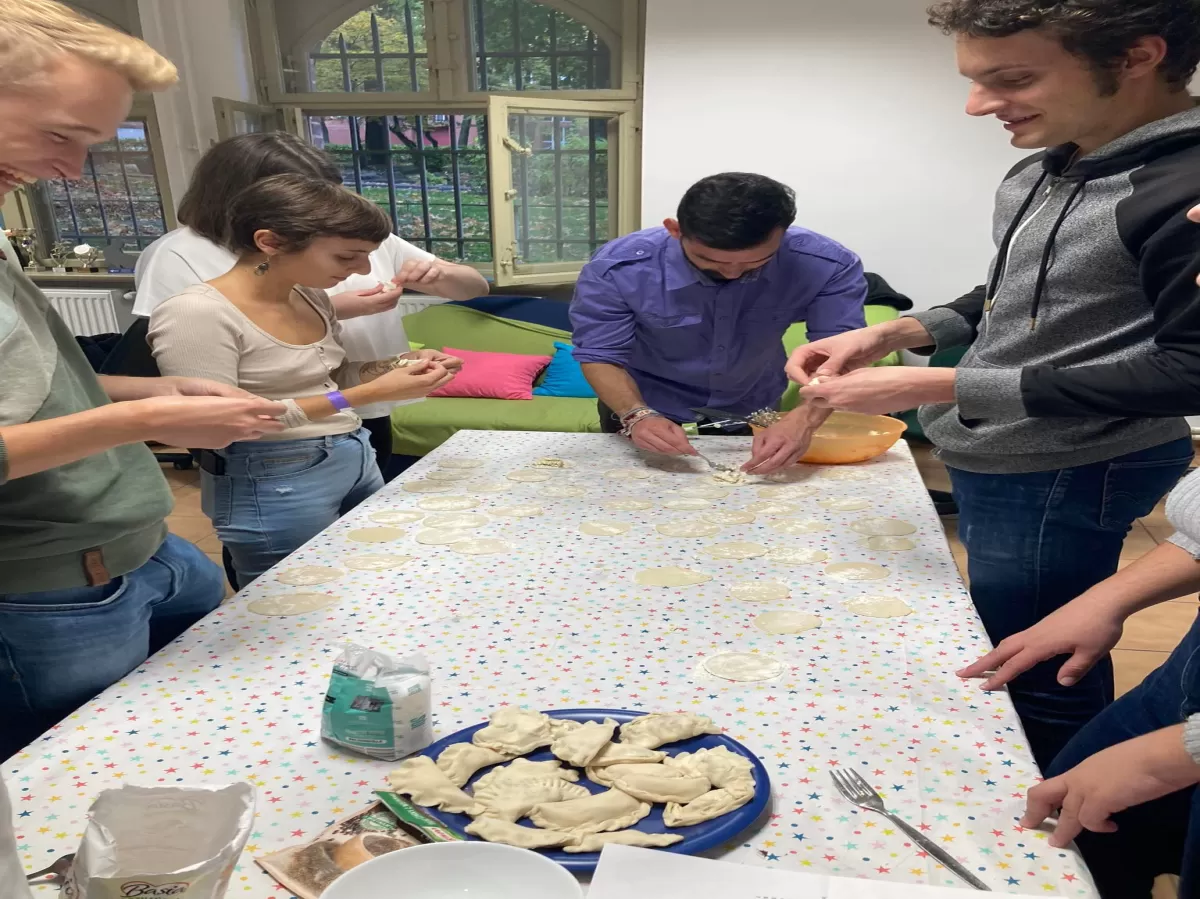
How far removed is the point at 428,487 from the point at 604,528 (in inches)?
17.7

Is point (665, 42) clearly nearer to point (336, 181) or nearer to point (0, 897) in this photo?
point (336, 181)

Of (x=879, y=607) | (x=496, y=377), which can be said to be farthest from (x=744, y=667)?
(x=496, y=377)

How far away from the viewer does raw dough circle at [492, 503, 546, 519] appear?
5.33ft

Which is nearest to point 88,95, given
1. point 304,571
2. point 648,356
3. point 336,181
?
point 304,571

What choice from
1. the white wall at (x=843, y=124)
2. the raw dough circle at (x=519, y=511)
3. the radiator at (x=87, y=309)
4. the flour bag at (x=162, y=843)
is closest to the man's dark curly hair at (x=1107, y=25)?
the raw dough circle at (x=519, y=511)

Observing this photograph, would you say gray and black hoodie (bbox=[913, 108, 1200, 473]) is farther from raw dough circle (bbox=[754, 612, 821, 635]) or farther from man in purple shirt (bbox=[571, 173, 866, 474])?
man in purple shirt (bbox=[571, 173, 866, 474])

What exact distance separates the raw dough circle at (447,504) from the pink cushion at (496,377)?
261 cm

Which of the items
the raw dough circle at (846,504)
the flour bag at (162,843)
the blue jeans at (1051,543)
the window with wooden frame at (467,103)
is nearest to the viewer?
the flour bag at (162,843)

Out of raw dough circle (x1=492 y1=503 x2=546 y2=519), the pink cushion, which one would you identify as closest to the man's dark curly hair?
raw dough circle (x1=492 y1=503 x2=546 y2=519)

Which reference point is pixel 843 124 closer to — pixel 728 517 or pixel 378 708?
pixel 728 517

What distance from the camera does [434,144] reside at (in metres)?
5.17

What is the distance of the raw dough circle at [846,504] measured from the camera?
1646mm

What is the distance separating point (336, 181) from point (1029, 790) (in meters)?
1.79

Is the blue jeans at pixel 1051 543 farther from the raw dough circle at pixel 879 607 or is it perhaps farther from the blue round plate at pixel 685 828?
the blue round plate at pixel 685 828
